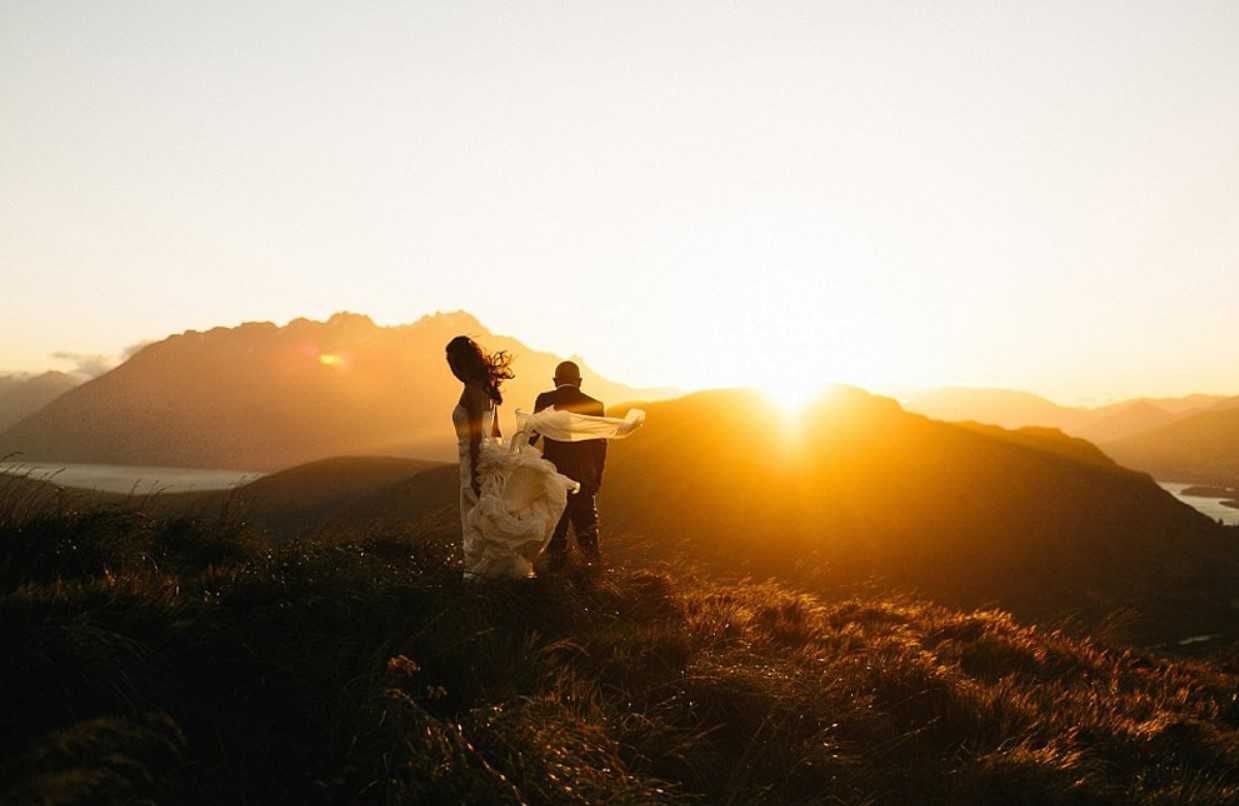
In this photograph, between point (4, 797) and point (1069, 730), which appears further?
point (1069, 730)

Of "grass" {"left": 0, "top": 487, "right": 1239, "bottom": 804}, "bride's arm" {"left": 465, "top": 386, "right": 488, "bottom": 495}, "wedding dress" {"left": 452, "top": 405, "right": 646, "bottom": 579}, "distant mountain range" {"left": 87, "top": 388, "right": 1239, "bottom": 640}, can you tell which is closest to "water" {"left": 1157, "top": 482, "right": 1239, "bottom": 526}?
"distant mountain range" {"left": 87, "top": 388, "right": 1239, "bottom": 640}

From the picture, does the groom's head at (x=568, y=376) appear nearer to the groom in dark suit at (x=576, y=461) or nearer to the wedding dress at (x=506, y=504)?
the groom in dark suit at (x=576, y=461)

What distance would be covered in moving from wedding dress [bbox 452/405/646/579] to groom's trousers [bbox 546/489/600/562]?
1314mm

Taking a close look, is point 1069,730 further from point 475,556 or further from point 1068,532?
point 1068,532

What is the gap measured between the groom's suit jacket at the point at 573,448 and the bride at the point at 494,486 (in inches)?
53.2

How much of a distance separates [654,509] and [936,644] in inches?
2286

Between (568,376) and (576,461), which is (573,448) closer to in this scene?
(576,461)

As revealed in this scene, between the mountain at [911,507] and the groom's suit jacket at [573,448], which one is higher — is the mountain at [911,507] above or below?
below

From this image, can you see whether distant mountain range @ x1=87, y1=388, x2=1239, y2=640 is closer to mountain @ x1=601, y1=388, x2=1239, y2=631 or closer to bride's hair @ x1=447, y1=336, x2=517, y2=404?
mountain @ x1=601, y1=388, x2=1239, y2=631

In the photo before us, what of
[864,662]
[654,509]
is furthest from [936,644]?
[654,509]

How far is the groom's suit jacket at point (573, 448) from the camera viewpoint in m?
9.58

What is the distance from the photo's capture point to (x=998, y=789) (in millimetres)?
5230

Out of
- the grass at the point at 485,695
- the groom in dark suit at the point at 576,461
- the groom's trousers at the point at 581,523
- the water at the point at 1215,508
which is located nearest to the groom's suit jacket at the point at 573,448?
the groom in dark suit at the point at 576,461

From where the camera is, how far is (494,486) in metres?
7.70
